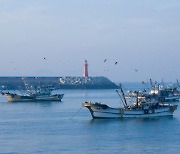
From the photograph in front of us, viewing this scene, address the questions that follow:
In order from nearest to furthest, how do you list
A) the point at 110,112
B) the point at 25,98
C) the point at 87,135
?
the point at 87,135
the point at 110,112
the point at 25,98

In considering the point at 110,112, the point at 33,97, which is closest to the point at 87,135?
the point at 110,112

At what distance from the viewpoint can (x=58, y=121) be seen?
41.8m

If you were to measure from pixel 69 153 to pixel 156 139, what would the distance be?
6324 mm

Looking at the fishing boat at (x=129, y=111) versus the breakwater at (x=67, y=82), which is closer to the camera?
the fishing boat at (x=129, y=111)

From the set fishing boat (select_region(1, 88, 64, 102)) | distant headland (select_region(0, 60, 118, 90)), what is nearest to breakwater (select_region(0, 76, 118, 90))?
distant headland (select_region(0, 60, 118, 90))

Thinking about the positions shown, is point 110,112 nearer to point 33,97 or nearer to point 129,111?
point 129,111

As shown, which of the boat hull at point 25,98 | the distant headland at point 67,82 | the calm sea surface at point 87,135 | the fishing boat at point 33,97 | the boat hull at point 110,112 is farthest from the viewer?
the distant headland at point 67,82

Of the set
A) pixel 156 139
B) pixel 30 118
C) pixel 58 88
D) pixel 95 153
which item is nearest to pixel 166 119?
pixel 30 118

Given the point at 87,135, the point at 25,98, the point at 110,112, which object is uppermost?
the point at 25,98

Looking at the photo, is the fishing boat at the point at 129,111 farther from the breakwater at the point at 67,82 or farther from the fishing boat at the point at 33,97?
the breakwater at the point at 67,82

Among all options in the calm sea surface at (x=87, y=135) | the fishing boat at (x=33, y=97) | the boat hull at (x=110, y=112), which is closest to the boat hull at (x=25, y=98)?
the fishing boat at (x=33, y=97)

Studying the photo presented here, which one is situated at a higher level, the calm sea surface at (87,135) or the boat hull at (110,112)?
the boat hull at (110,112)

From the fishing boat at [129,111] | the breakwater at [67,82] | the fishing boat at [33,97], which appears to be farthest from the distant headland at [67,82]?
the fishing boat at [129,111]

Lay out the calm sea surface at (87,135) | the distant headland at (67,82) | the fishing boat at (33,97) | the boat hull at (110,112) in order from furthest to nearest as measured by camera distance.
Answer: the distant headland at (67,82) < the fishing boat at (33,97) < the boat hull at (110,112) < the calm sea surface at (87,135)
